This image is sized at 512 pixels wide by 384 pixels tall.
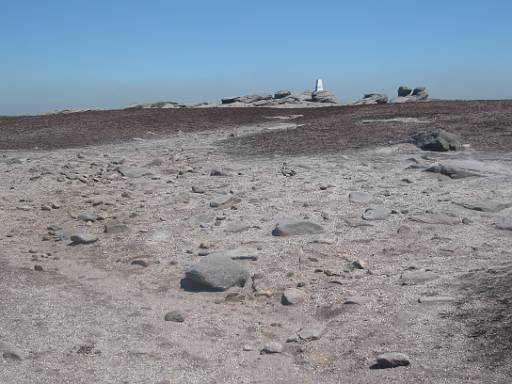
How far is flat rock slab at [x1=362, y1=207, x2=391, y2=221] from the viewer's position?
648cm

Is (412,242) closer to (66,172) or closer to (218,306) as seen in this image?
(218,306)

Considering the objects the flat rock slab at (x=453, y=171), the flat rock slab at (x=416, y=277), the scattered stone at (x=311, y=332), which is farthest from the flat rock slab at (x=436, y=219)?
the scattered stone at (x=311, y=332)

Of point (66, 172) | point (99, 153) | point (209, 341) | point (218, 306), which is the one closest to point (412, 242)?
point (218, 306)

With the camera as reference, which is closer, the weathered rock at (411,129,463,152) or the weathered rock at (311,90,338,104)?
the weathered rock at (411,129,463,152)

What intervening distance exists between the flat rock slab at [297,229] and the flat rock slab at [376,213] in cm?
60

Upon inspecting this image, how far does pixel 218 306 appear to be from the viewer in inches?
182

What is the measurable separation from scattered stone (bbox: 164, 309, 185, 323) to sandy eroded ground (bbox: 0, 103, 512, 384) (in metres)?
0.05

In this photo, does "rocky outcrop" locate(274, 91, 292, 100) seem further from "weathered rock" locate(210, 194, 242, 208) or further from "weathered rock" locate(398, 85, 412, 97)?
"weathered rock" locate(210, 194, 242, 208)

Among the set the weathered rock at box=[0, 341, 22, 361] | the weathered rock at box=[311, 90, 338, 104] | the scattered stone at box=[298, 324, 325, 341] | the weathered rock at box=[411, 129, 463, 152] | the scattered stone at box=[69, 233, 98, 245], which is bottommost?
the scattered stone at box=[298, 324, 325, 341]

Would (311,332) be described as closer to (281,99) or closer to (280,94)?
(281,99)

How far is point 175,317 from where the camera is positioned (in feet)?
14.2

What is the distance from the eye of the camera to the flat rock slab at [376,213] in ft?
21.3

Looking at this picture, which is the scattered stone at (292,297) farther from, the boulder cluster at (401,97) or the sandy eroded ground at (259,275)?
the boulder cluster at (401,97)

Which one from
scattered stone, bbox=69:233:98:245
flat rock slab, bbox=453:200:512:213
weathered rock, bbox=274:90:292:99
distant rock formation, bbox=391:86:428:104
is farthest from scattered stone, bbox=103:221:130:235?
weathered rock, bbox=274:90:292:99
